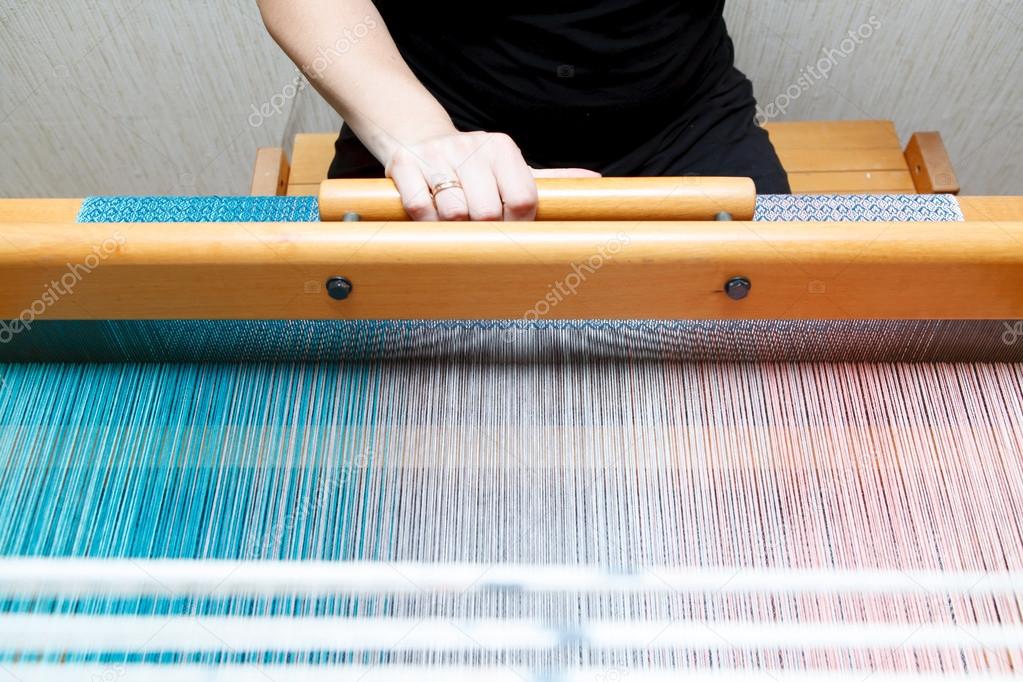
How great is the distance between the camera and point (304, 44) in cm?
69

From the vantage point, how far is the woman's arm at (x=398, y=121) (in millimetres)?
523

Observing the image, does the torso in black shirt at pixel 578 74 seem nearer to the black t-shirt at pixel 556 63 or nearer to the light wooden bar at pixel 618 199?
the black t-shirt at pixel 556 63

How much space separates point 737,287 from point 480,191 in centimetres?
18

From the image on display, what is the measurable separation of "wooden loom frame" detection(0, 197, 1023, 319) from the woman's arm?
0.06 metres

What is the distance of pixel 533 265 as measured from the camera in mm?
461

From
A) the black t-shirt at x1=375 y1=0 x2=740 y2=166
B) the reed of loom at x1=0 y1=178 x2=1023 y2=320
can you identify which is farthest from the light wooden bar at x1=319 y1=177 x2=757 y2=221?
the black t-shirt at x1=375 y1=0 x2=740 y2=166

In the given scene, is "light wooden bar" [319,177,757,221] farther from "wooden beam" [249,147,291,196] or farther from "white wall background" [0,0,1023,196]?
"white wall background" [0,0,1023,196]

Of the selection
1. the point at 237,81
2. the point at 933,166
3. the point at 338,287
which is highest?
the point at 338,287

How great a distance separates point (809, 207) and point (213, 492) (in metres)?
0.48

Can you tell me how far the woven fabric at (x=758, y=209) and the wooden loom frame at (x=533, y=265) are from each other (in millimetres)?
108

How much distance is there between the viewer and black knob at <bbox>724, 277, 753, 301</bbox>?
468mm

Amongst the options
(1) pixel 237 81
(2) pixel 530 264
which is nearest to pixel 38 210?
(2) pixel 530 264

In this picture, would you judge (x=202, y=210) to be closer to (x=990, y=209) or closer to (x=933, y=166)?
(x=990, y=209)

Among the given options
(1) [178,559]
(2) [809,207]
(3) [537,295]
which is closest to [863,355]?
(2) [809,207]
